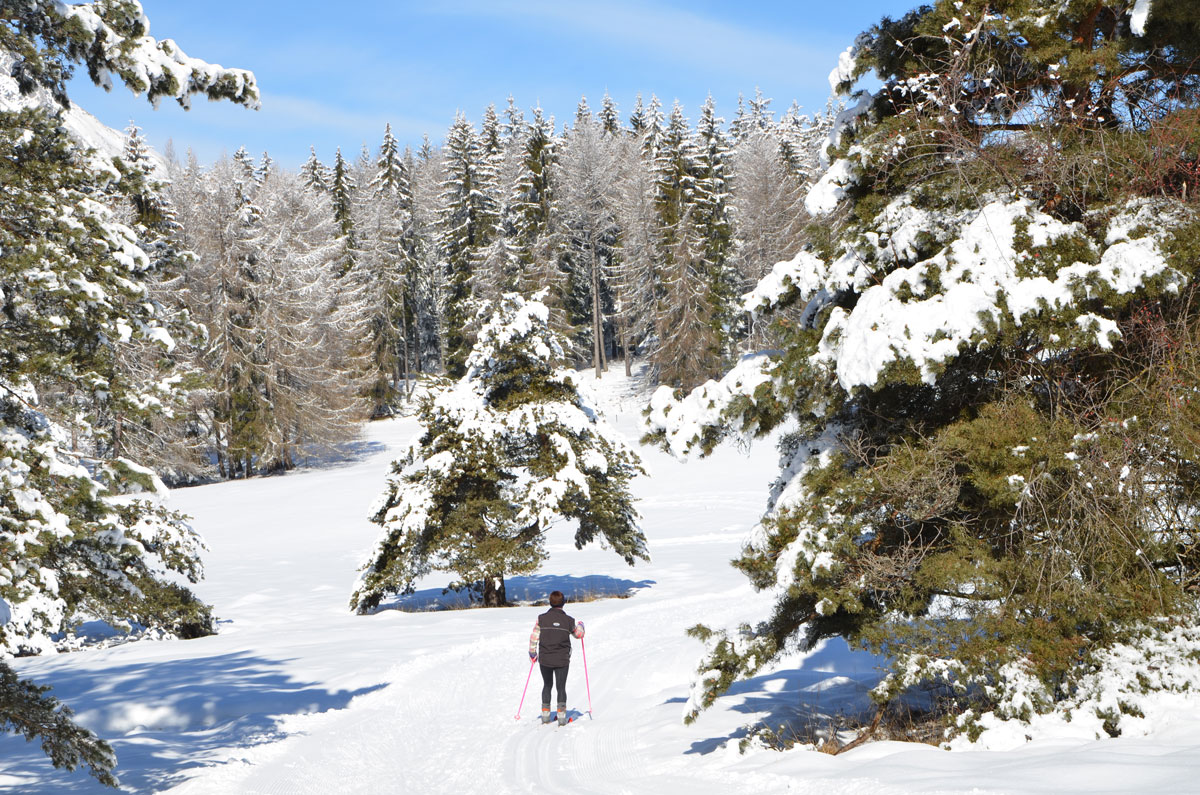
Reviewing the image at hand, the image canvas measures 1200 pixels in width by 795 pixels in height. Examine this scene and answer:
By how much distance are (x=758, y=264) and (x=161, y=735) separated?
46.9 metres

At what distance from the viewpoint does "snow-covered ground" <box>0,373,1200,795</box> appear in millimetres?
5605

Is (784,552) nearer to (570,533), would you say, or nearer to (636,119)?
(570,533)

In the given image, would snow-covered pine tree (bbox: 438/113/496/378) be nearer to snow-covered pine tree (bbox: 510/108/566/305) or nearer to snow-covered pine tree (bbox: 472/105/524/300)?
snow-covered pine tree (bbox: 472/105/524/300)

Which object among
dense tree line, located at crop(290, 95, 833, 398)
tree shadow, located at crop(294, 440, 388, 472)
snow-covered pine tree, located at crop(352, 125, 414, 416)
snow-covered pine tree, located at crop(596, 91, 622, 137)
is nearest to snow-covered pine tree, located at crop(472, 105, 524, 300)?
dense tree line, located at crop(290, 95, 833, 398)

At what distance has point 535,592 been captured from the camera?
69.6 feet

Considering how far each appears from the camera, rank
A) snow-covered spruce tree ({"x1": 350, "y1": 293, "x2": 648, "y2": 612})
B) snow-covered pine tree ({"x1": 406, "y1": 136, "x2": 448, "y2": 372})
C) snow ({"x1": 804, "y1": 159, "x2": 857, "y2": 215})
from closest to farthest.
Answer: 1. snow ({"x1": 804, "y1": 159, "x2": 857, "y2": 215})
2. snow-covered spruce tree ({"x1": 350, "y1": 293, "x2": 648, "y2": 612})
3. snow-covered pine tree ({"x1": 406, "y1": 136, "x2": 448, "y2": 372})

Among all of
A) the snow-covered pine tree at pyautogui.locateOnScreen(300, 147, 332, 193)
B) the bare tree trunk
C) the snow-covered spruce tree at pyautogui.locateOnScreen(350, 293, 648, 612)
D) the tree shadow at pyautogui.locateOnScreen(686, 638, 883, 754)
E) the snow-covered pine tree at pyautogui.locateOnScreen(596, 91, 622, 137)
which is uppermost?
the snow-covered pine tree at pyautogui.locateOnScreen(596, 91, 622, 137)

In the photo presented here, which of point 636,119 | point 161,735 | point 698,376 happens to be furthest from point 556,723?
point 636,119

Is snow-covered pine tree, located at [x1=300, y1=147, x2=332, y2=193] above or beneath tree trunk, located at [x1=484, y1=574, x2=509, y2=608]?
above

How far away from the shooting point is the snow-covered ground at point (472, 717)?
561 centimetres

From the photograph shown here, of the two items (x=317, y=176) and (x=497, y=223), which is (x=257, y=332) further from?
(x=317, y=176)

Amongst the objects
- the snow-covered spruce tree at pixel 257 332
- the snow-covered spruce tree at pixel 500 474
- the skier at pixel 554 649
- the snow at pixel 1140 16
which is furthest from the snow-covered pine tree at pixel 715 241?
the snow at pixel 1140 16

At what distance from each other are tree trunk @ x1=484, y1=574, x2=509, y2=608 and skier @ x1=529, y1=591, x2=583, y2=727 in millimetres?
7997

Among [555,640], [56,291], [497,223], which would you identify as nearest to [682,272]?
[497,223]
